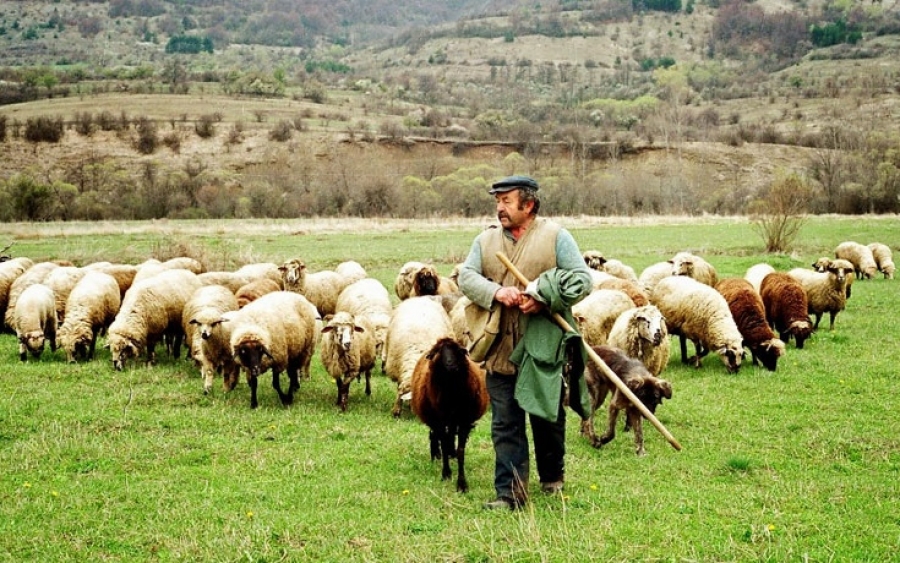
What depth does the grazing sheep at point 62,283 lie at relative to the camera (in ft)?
56.1

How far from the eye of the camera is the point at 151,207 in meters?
55.4

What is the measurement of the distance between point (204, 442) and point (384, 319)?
5142 millimetres

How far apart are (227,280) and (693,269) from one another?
1112cm

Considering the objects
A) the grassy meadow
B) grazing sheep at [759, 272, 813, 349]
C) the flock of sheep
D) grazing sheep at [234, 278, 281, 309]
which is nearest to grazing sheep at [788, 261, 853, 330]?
the flock of sheep

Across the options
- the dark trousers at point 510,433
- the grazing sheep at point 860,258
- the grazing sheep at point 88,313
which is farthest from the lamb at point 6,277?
the grazing sheep at point 860,258

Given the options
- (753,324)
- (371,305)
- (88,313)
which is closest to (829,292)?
(753,324)

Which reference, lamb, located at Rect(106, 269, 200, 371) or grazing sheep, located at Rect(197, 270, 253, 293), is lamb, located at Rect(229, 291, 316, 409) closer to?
lamb, located at Rect(106, 269, 200, 371)

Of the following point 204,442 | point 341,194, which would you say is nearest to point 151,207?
point 341,194

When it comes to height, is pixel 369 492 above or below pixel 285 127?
below

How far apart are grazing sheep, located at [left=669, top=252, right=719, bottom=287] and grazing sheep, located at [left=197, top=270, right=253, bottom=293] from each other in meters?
10.3

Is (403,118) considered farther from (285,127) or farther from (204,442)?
(204,442)

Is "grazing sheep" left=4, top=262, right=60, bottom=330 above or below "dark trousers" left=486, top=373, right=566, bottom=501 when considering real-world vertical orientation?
below

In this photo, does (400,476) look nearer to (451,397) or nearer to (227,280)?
(451,397)

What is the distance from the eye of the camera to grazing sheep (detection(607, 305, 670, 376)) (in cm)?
1129
